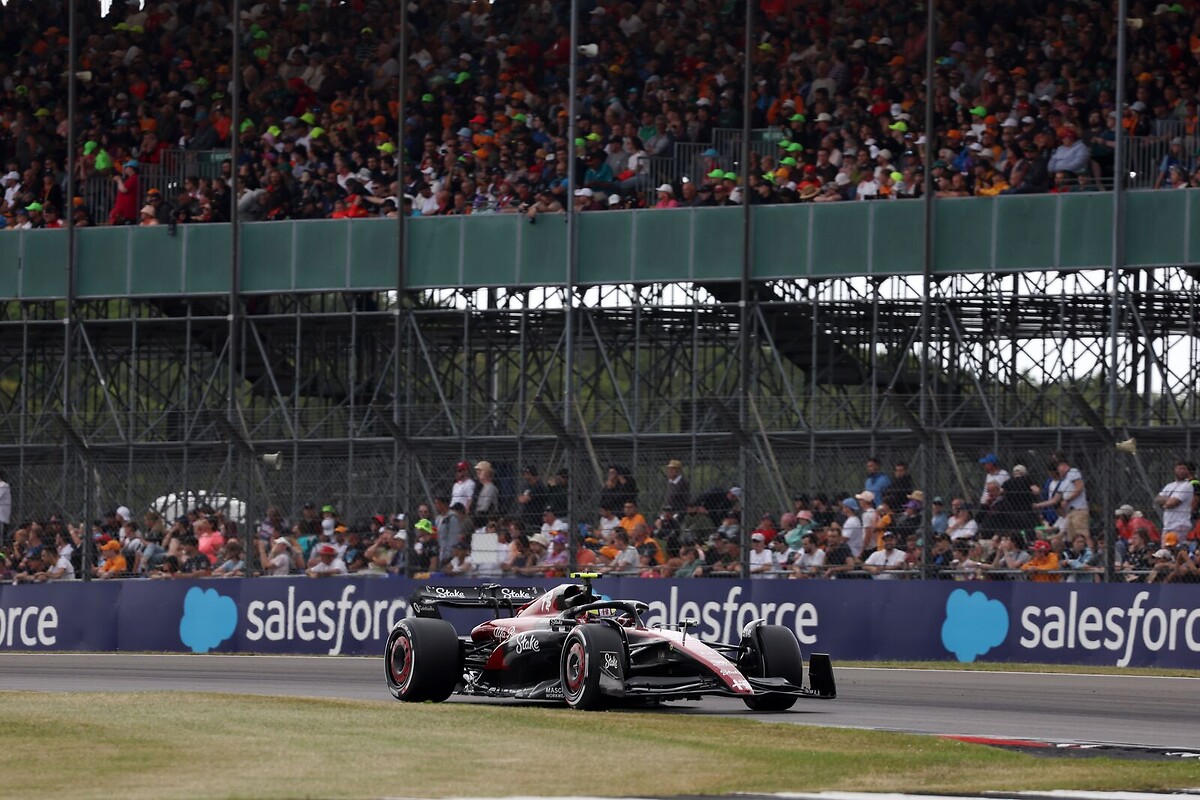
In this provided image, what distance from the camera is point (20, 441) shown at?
31531 millimetres

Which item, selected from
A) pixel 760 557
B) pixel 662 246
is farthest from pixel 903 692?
pixel 662 246

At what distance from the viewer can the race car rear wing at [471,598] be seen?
1638 cm

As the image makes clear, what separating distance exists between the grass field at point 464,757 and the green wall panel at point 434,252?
1731 centimetres

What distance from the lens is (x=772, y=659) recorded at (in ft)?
50.6

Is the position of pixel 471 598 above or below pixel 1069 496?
below

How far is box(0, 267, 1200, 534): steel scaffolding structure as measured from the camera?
2389cm

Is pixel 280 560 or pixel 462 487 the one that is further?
pixel 280 560

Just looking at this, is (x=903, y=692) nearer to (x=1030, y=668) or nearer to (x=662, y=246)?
(x=1030, y=668)

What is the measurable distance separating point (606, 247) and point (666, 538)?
872 centimetres

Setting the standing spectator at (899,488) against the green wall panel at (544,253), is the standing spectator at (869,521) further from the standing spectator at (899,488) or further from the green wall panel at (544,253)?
the green wall panel at (544,253)

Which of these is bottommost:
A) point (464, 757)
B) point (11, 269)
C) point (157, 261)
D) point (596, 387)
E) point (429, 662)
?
point (464, 757)

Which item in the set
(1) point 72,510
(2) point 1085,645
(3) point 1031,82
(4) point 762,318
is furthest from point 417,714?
(3) point 1031,82

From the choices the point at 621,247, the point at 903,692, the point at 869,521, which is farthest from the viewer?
the point at 621,247

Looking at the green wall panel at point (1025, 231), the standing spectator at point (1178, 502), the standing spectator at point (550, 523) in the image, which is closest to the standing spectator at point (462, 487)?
the standing spectator at point (550, 523)
